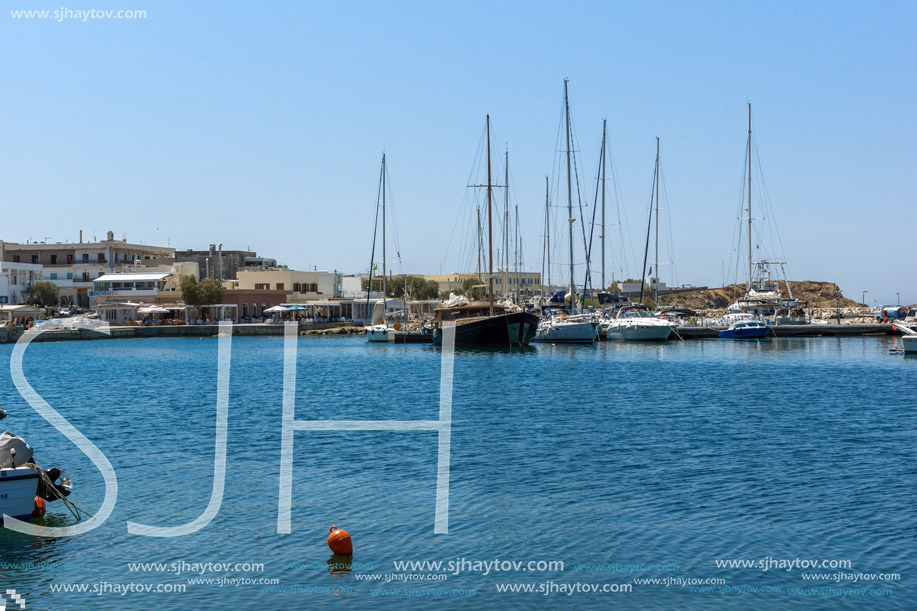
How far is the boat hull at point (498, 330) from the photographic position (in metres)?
61.9

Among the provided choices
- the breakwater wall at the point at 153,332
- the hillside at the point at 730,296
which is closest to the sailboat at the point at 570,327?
the breakwater wall at the point at 153,332

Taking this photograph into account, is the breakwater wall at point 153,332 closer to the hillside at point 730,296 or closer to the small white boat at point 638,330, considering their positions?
the small white boat at point 638,330

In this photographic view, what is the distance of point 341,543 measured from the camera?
14141 mm

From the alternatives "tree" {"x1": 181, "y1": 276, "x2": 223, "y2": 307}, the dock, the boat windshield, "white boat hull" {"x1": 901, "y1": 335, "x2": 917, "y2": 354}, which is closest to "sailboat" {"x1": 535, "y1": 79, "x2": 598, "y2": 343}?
the boat windshield

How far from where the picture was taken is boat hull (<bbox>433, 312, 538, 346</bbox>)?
61.9 meters

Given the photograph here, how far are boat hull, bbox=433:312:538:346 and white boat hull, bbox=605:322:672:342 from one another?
10432mm

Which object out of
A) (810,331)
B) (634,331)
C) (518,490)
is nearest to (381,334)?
(634,331)

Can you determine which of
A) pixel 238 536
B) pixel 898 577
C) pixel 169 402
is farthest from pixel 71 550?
pixel 169 402

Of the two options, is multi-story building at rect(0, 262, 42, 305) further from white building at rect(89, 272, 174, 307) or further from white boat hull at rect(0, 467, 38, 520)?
white boat hull at rect(0, 467, 38, 520)

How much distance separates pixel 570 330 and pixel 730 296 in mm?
120042

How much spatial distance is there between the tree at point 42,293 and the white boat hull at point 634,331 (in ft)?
240

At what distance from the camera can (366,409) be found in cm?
3431

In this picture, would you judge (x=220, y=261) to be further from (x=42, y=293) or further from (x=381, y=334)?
(x=381, y=334)

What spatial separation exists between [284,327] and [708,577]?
8795 centimetres
